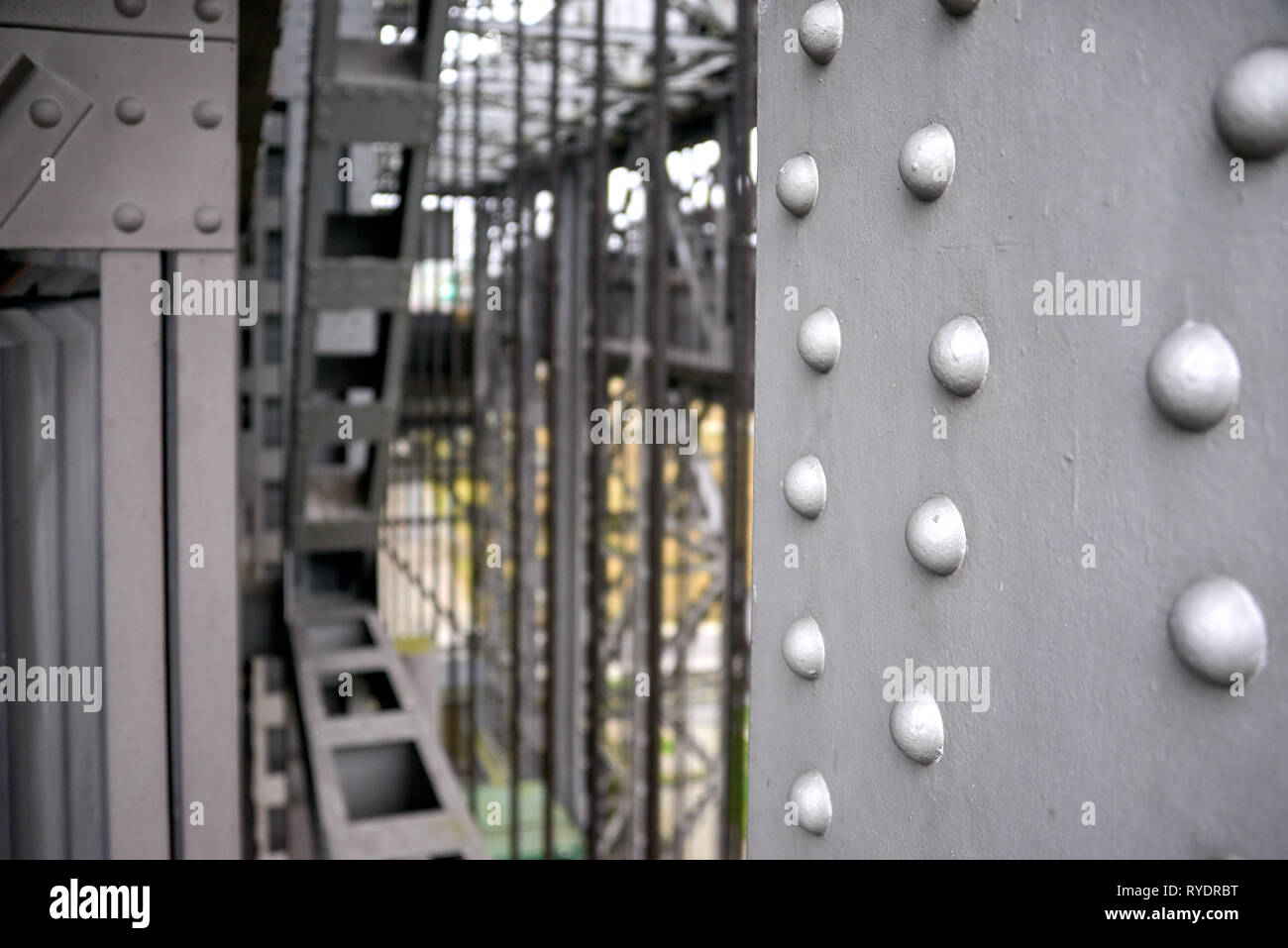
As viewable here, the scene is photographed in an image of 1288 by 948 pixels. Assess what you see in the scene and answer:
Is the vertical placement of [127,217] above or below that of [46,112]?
below

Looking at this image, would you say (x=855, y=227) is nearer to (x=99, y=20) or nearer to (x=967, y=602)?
(x=967, y=602)

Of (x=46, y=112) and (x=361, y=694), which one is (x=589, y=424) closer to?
(x=361, y=694)

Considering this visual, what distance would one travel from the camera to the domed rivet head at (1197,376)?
0.55 m

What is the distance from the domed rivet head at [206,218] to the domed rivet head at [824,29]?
42.6 inches

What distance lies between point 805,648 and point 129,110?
49.0 inches

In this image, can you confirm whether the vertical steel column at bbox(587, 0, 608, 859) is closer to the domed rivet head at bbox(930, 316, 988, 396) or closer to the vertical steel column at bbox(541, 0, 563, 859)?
the vertical steel column at bbox(541, 0, 563, 859)

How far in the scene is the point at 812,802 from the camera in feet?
2.96

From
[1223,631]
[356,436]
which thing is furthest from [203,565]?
[356,436]

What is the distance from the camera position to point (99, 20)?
5.13ft

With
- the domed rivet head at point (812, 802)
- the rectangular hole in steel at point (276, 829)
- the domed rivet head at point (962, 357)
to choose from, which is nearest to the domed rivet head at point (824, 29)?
the domed rivet head at point (962, 357)

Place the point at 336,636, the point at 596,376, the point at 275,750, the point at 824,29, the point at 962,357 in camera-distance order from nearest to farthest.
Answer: the point at 962,357, the point at 824,29, the point at 336,636, the point at 596,376, the point at 275,750

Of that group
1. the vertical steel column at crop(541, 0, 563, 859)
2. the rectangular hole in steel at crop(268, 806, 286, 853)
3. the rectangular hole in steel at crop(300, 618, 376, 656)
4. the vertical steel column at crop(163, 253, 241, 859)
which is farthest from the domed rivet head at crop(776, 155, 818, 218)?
the rectangular hole in steel at crop(268, 806, 286, 853)

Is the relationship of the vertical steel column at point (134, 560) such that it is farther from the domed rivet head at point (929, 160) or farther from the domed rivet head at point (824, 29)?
the domed rivet head at point (929, 160)

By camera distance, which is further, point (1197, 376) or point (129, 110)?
point (129, 110)
